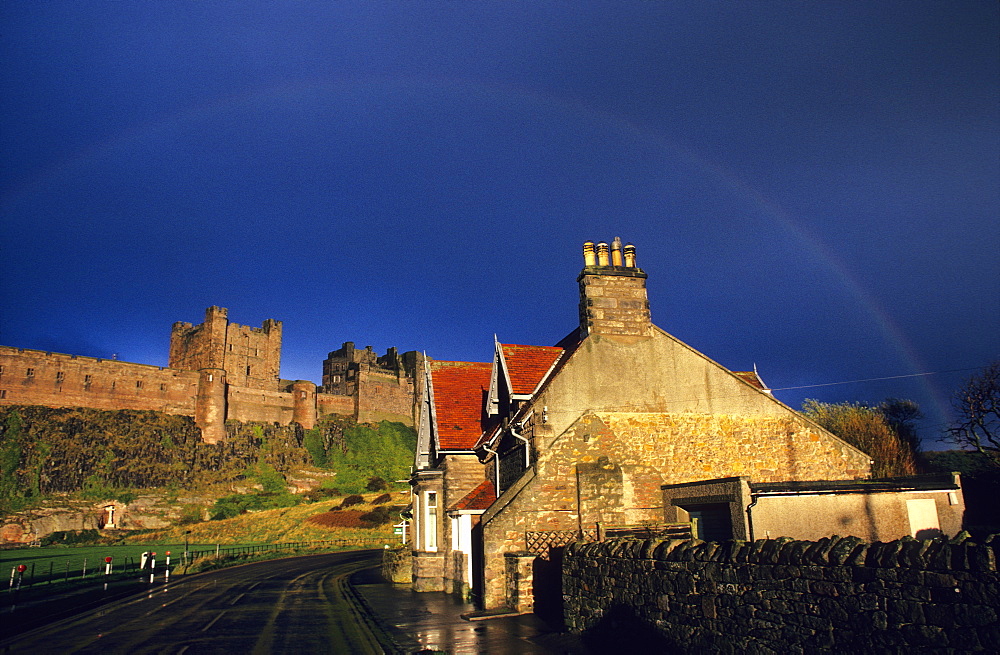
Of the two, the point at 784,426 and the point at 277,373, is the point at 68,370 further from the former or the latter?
the point at 784,426

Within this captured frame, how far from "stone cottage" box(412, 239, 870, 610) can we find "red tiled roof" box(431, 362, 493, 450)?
247cm

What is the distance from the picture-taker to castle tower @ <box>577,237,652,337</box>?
19125 millimetres

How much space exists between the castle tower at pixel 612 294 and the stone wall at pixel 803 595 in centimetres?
791

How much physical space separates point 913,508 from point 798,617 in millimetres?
9373

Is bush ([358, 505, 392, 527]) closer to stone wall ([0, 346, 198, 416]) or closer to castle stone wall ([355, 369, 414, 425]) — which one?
stone wall ([0, 346, 198, 416])

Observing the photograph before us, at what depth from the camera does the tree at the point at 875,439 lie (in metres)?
38.7

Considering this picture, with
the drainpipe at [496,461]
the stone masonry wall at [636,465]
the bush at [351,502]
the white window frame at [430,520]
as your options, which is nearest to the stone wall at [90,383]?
the bush at [351,502]

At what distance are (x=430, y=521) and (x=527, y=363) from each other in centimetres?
810

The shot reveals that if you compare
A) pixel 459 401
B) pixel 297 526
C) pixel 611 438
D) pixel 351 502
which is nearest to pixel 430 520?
pixel 459 401

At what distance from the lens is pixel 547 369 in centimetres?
2139

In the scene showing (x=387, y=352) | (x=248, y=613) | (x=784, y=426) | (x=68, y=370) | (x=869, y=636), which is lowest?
(x=248, y=613)

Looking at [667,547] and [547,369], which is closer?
[667,547]

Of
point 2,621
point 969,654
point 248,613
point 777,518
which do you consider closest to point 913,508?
point 777,518

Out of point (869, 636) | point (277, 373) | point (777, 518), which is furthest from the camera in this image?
point (277, 373)
